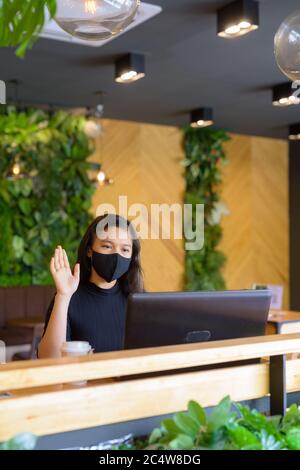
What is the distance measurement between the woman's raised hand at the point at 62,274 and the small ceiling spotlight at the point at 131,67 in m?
3.51

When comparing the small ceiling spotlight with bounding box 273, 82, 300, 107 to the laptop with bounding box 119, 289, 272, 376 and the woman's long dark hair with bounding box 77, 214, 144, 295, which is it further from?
the laptop with bounding box 119, 289, 272, 376

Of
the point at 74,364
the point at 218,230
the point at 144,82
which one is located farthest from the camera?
the point at 218,230

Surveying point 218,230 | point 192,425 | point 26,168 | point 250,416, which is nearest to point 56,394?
point 192,425

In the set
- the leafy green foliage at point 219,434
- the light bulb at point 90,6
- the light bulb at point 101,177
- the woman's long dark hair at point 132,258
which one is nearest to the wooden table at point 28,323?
the light bulb at point 101,177

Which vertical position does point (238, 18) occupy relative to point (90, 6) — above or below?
above

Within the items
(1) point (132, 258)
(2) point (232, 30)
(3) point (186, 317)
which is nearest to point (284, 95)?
(2) point (232, 30)

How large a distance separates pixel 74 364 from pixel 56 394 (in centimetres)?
8

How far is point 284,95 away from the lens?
21.3ft

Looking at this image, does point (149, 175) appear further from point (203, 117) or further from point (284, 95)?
point (284, 95)

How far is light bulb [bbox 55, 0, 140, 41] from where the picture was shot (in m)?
1.86

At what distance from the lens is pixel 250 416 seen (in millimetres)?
1352

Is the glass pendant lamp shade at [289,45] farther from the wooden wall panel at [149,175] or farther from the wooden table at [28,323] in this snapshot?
the wooden wall panel at [149,175]

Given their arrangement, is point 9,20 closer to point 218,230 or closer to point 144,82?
point 144,82

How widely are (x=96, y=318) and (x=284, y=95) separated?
4.51 meters
